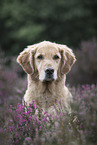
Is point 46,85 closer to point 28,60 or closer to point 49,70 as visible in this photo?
point 49,70

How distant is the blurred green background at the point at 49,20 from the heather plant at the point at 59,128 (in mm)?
17626

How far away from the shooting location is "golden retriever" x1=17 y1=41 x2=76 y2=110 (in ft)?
13.5

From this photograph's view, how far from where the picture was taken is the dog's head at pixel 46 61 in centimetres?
407

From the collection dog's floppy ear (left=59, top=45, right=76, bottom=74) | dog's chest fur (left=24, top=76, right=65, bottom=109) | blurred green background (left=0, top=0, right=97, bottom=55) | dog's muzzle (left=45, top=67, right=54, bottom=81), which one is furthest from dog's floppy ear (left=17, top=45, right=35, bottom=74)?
blurred green background (left=0, top=0, right=97, bottom=55)

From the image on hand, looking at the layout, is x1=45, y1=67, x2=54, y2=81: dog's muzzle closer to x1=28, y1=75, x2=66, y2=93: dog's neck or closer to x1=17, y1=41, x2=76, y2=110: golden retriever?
x1=17, y1=41, x2=76, y2=110: golden retriever

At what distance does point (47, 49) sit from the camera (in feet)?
14.0

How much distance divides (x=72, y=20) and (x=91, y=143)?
66.2 feet

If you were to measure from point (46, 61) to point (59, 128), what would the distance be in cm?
168

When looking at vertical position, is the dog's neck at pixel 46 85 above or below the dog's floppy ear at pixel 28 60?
below

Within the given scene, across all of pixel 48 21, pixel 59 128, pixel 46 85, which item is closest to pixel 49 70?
pixel 46 85

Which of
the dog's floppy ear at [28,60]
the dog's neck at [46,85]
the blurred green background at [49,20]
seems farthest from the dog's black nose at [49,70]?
the blurred green background at [49,20]

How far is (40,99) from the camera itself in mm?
4223

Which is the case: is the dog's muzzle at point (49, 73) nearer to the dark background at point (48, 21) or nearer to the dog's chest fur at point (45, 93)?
the dog's chest fur at point (45, 93)

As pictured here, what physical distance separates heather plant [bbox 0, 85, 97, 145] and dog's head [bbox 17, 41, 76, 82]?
2.50ft
